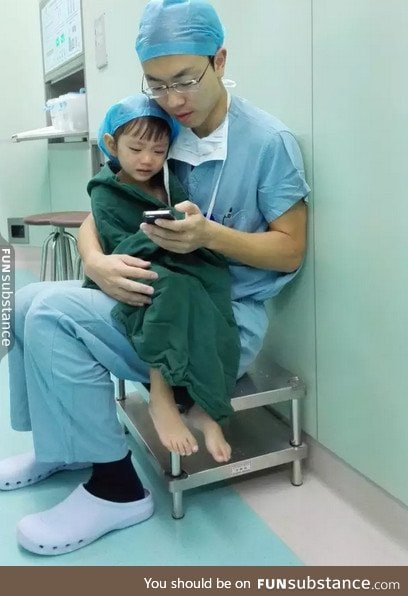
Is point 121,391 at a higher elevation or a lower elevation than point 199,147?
lower

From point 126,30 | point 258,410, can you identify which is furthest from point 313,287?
point 126,30

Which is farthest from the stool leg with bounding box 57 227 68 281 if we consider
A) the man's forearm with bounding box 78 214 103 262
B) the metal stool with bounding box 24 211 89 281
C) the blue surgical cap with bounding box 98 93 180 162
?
the blue surgical cap with bounding box 98 93 180 162

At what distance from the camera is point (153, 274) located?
3.53ft

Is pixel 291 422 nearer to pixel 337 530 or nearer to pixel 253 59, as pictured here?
pixel 337 530

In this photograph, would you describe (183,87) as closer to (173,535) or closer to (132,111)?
(132,111)

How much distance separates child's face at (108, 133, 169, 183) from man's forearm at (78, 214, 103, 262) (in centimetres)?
17

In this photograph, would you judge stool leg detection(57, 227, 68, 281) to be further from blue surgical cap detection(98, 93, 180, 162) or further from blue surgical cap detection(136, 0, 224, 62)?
blue surgical cap detection(136, 0, 224, 62)

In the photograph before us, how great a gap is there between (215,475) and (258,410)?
0.36 m

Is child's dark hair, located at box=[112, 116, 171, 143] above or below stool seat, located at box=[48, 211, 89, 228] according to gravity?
above

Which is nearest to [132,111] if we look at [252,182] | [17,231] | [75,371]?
[252,182]

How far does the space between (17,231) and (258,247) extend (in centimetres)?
303

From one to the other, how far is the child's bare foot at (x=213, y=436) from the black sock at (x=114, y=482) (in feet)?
0.59

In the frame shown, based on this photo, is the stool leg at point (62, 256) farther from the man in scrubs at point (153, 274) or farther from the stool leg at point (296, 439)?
the stool leg at point (296, 439)

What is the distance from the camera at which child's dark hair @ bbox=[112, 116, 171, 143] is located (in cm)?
118
